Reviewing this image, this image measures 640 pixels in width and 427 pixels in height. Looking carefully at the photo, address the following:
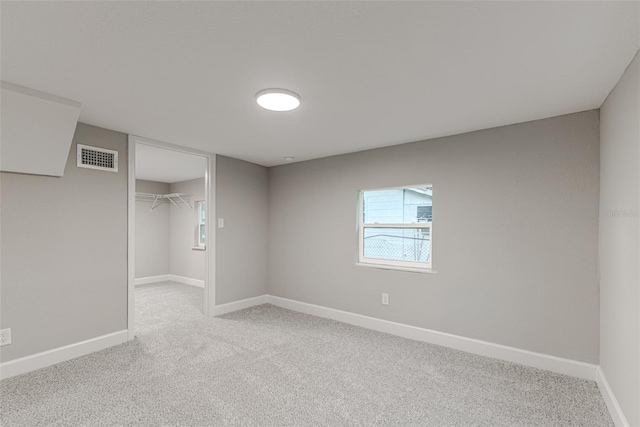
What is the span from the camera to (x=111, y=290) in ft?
10.0

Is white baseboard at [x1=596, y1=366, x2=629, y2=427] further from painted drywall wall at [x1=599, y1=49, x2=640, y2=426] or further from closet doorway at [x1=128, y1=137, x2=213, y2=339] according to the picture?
closet doorway at [x1=128, y1=137, x2=213, y2=339]

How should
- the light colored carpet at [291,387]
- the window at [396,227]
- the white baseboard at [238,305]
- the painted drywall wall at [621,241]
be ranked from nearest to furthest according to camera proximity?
the painted drywall wall at [621,241] → the light colored carpet at [291,387] → the window at [396,227] → the white baseboard at [238,305]

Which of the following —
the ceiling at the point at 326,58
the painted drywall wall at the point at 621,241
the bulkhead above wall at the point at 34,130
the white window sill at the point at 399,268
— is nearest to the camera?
the ceiling at the point at 326,58

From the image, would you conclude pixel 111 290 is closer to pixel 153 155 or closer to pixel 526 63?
pixel 153 155

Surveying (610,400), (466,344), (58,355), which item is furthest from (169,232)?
(610,400)

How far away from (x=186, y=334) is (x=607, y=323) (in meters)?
3.77

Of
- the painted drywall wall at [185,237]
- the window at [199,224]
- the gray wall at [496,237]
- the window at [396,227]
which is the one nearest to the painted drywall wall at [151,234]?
the painted drywall wall at [185,237]

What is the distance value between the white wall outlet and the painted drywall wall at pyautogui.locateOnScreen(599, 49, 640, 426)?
4135 mm

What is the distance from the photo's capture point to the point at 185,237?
6434mm

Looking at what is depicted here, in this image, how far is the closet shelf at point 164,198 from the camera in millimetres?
6242

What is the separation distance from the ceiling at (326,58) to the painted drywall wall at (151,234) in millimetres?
3984

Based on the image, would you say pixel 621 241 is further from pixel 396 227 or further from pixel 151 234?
pixel 151 234

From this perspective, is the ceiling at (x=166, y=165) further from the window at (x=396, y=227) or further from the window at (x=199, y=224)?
the window at (x=396, y=227)

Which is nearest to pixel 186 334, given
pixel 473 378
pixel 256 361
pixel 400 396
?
pixel 256 361
